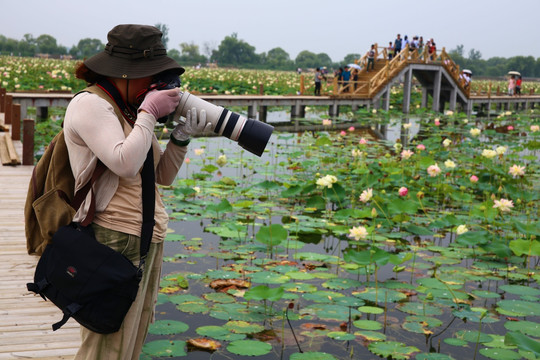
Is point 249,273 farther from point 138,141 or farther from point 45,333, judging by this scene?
point 138,141

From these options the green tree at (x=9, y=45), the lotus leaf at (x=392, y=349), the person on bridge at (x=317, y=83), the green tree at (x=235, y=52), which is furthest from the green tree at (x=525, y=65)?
the lotus leaf at (x=392, y=349)

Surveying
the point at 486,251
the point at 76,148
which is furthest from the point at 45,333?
the point at 486,251

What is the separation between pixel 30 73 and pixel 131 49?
60.1ft

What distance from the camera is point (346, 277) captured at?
390 cm

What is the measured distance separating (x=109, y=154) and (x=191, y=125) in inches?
12.1

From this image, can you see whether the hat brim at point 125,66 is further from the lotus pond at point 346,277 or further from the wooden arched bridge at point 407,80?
the wooden arched bridge at point 407,80

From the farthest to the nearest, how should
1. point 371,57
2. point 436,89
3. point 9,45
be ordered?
point 9,45 → point 436,89 → point 371,57

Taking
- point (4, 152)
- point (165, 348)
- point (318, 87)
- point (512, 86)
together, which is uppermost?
point (512, 86)

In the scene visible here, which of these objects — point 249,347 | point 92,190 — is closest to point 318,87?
point 249,347

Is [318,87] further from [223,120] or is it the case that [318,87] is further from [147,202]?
[147,202]

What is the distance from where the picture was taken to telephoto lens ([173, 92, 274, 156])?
1669 millimetres

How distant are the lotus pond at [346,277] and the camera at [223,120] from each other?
127 centimetres

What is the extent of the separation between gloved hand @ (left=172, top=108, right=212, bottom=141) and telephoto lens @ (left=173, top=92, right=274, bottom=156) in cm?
2

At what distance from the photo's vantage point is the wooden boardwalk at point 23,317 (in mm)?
2391
